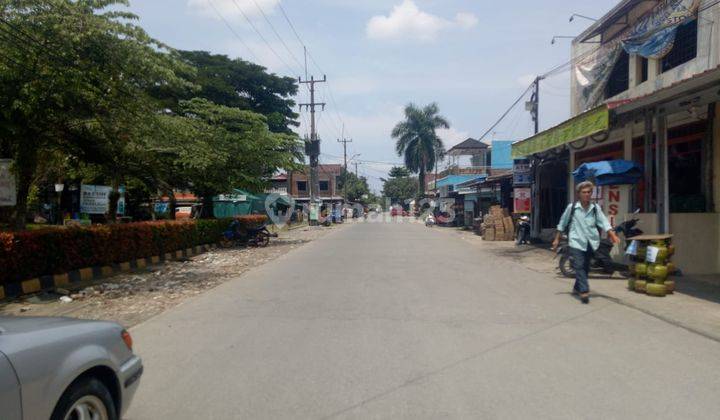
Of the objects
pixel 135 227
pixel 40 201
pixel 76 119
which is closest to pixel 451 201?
pixel 40 201

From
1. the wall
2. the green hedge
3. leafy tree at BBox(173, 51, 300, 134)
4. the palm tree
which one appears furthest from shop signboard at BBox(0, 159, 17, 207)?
the palm tree

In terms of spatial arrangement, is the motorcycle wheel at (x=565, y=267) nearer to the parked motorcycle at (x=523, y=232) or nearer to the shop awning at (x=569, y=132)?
the shop awning at (x=569, y=132)

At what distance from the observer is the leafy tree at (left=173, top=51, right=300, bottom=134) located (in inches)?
1457

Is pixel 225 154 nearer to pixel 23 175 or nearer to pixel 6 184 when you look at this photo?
pixel 23 175

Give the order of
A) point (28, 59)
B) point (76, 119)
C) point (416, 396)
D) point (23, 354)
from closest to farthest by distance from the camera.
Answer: point (23, 354) < point (416, 396) < point (28, 59) < point (76, 119)

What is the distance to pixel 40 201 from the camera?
32.8 meters

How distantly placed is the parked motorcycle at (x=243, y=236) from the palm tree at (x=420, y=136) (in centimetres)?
3709

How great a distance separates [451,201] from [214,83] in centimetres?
2069

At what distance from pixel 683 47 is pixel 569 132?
12.7 ft

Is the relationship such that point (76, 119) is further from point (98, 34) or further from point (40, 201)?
point (40, 201)

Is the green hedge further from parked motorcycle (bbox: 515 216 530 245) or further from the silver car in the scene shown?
parked motorcycle (bbox: 515 216 530 245)

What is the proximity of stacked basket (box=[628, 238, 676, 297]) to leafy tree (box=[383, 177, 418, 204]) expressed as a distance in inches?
3461

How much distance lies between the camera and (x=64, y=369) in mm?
3092

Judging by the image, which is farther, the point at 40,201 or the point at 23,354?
the point at 40,201
